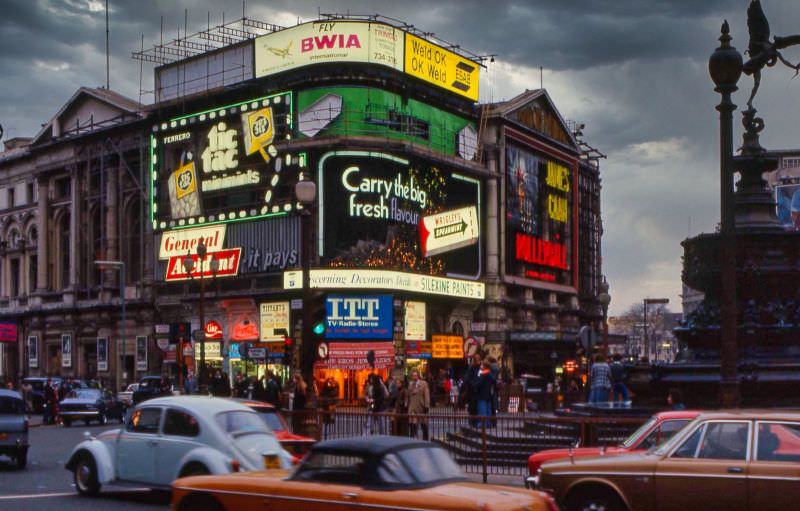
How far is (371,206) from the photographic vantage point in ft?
184

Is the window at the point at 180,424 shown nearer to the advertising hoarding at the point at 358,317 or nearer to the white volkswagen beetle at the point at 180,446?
the white volkswagen beetle at the point at 180,446

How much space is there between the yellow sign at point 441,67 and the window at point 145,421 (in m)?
43.4

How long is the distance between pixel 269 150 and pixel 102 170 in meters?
16.3

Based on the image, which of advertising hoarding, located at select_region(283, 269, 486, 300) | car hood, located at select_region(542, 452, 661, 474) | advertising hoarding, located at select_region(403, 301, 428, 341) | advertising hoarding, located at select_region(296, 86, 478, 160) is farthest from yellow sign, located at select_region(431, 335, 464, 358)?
car hood, located at select_region(542, 452, 661, 474)

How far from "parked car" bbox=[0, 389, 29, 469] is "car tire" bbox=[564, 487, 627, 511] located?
14.3 metres

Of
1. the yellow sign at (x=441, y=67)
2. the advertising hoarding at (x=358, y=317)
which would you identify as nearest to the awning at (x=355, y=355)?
the advertising hoarding at (x=358, y=317)

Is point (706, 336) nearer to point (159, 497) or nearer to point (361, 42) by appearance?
point (159, 497)

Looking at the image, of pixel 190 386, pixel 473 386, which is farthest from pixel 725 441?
pixel 190 386

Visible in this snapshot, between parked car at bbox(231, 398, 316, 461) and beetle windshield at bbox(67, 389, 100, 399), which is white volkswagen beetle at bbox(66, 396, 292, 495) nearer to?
parked car at bbox(231, 398, 316, 461)

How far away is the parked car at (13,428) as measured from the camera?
22719 millimetres

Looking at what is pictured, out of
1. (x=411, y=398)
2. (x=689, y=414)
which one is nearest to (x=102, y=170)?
(x=411, y=398)

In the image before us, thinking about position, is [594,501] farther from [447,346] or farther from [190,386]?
[447,346]

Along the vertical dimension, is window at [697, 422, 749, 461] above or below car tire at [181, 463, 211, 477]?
above

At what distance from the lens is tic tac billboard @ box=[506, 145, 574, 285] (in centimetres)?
6825
